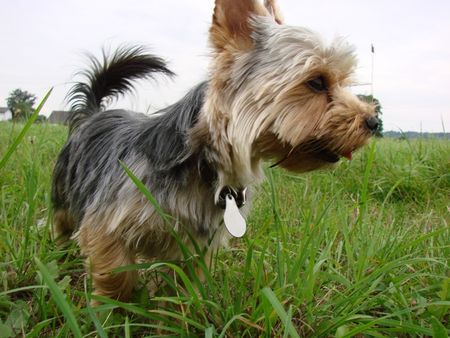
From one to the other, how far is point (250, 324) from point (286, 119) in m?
0.97

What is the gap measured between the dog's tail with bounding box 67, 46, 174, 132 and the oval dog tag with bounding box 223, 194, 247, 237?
4.71 feet

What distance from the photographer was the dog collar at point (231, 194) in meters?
2.19

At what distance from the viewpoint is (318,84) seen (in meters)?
2.25

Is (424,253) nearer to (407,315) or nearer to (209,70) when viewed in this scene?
(407,315)

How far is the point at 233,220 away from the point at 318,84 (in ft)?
2.69

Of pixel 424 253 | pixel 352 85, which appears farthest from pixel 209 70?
pixel 424 253

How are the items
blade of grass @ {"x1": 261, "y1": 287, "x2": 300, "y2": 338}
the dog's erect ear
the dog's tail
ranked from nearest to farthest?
1. blade of grass @ {"x1": 261, "y1": 287, "x2": 300, "y2": 338}
2. the dog's erect ear
3. the dog's tail

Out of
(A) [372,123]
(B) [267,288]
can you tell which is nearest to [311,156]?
(A) [372,123]

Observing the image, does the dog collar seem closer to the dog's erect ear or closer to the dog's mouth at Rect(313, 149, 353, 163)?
the dog's mouth at Rect(313, 149, 353, 163)

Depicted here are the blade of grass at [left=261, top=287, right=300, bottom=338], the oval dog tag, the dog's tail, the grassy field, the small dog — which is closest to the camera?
the blade of grass at [left=261, top=287, right=300, bottom=338]

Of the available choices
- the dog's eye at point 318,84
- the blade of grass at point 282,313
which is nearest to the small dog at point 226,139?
the dog's eye at point 318,84

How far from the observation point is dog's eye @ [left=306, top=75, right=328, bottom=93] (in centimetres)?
222

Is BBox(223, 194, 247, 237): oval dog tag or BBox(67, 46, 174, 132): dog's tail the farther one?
BBox(67, 46, 174, 132): dog's tail

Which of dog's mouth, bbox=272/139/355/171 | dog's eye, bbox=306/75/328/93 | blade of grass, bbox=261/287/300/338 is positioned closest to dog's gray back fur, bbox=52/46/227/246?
dog's mouth, bbox=272/139/355/171
